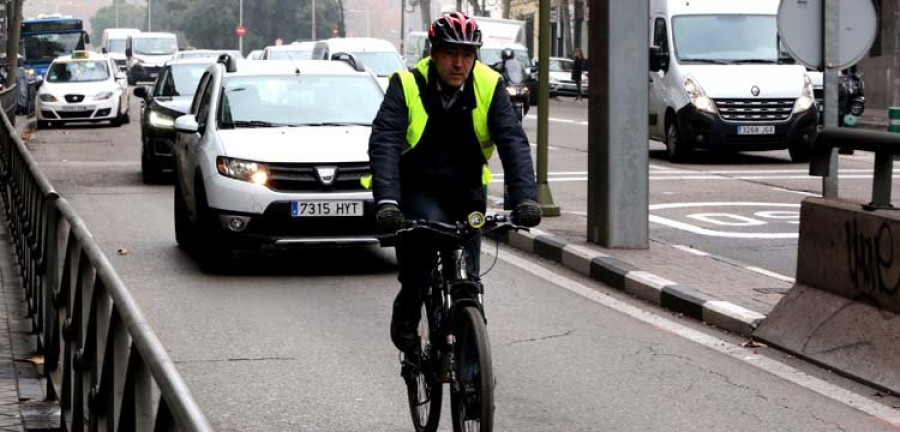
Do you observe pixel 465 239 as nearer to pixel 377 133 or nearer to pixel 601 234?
pixel 377 133

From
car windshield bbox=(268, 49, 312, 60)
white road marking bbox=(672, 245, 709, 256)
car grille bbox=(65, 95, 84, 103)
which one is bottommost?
white road marking bbox=(672, 245, 709, 256)

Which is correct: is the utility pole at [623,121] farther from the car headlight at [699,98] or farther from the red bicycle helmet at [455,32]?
the car headlight at [699,98]

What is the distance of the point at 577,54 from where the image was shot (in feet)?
174

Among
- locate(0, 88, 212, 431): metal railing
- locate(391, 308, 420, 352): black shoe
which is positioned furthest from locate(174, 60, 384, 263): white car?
locate(391, 308, 420, 352): black shoe

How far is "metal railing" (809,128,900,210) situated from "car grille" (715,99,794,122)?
1469 centimetres

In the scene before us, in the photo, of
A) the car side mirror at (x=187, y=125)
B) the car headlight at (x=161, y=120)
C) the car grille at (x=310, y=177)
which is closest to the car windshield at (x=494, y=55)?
the car headlight at (x=161, y=120)

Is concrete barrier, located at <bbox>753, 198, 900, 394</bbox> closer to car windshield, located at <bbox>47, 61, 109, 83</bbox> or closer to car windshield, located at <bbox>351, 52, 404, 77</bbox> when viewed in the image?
car windshield, located at <bbox>351, 52, 404, 77</bbox>

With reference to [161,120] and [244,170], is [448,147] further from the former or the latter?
[161,120]

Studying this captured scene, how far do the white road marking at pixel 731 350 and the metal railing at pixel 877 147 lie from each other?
0.93m

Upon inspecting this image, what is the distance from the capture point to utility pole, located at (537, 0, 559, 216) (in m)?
14.9

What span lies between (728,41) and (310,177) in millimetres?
13642

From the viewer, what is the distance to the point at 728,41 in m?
24.3

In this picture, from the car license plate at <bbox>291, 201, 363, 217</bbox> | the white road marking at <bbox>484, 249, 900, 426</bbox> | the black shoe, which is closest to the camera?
the black shoe

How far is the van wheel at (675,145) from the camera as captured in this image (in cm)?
2392
